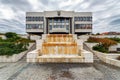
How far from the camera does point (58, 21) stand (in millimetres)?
50344

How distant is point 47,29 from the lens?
50.9 meters

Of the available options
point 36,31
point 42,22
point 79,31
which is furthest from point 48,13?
point 79,31

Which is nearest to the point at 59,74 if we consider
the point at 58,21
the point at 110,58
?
the point at 110,58

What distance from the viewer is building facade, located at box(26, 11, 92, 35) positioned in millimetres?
49906

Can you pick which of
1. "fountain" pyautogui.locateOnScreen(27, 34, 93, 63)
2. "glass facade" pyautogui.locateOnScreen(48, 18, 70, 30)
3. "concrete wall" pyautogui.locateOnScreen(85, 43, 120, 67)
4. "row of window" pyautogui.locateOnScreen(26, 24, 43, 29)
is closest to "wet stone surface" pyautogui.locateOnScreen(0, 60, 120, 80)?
"concrete wall" pyautogui.locateOnScreen(85, 43, 120, 67)

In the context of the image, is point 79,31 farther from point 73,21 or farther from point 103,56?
point 103,56

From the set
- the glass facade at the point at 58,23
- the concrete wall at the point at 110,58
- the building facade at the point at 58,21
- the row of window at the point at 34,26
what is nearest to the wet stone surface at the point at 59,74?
the concrete wall at the point at 110,58

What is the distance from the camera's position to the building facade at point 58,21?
4991cm

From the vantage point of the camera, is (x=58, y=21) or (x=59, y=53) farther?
(x=58, y=21)

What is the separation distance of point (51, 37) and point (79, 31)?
107ft

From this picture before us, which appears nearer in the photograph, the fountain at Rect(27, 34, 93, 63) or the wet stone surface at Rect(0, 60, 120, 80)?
the wet stone surface at Rect(0, 60, 120, 80)

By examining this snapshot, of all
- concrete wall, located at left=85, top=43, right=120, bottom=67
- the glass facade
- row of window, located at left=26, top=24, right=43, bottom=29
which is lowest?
concrete wall, located at left=85, top=43, right=120, bottom=67

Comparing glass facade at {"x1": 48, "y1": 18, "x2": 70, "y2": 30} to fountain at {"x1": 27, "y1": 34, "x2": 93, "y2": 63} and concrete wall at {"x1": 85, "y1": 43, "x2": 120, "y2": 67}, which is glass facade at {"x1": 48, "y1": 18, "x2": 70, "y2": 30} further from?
concrete wall at {"x1": 85, "y1": 43, "x2": 120, "y2": 67}

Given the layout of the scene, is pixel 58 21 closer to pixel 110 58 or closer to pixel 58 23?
pixel 58 23
